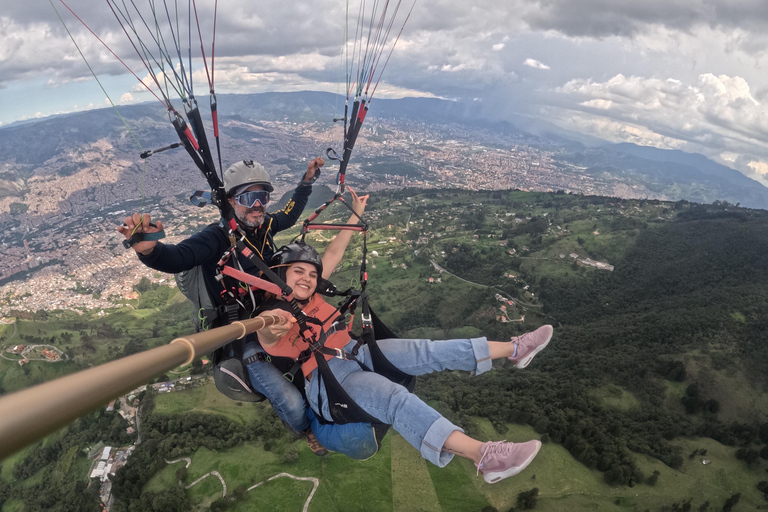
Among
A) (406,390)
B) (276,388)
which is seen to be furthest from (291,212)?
(406,390)

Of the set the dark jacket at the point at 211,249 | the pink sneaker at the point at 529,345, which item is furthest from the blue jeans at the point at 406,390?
the dark jacket at the point at 211,249

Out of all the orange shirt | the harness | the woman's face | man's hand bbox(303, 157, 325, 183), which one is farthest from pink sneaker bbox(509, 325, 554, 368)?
man's hand bbox(303, 157, 325, 183)

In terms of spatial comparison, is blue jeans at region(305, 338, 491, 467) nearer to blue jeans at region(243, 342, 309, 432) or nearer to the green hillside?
blue jeans at region(243, 342, 309, 432)

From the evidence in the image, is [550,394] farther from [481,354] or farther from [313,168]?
[313,168]

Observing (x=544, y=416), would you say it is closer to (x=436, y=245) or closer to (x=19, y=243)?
(x=436, y=245)

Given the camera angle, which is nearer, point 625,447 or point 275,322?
point 275,322

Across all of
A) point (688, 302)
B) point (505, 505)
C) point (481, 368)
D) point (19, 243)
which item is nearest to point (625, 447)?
point (505, 505)
